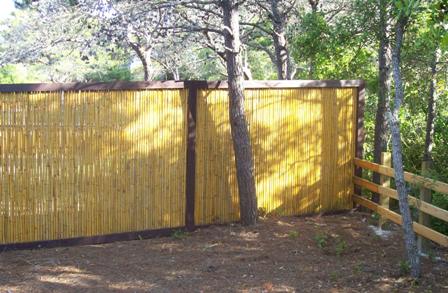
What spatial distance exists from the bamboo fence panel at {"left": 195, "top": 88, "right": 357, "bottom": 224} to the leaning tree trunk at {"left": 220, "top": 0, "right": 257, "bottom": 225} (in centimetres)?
34

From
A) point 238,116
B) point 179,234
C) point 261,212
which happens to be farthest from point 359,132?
point 179,234

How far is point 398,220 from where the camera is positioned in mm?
7375

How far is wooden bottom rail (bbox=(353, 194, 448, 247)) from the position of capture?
20.4 ft

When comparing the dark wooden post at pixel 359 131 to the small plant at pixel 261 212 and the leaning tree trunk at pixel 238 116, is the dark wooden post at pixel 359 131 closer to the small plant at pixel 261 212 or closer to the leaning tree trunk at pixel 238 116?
the small plant at pixel 261 212

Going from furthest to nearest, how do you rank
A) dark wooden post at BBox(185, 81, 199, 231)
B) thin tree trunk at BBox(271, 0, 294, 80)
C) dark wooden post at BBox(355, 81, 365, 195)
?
thin tree trunk at BBox(271, 0, 294, 80) < dark wooden post at BBox(355, 81, 365, 195) < dark wooden post at BBox(185, 81, 199, 231)

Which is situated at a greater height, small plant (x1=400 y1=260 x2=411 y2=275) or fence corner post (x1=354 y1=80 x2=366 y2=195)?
fence corner post (x1=354 y1=80 x2=366 y2=195)

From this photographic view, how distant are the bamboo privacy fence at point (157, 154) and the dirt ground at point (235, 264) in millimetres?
382

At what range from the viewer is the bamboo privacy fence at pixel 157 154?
685cm

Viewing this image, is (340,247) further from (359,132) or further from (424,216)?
(359,132)

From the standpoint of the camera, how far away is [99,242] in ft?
24.1

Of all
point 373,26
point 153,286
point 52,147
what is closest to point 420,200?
point 373,26

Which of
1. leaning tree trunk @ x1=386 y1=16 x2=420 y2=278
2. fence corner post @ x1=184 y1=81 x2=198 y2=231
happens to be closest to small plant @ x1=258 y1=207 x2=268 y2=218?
fence corner post @ x1=184 y1=81 x2=198 y2=231

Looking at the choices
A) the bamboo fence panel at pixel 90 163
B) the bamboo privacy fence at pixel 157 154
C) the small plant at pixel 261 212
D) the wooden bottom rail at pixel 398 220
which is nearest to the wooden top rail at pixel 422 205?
the wooden bottom rail at pixel 398 220

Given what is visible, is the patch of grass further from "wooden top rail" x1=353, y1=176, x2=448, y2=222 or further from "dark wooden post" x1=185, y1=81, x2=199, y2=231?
"dark wooden post" x1=185, y1=81, x2=199, y2=231
